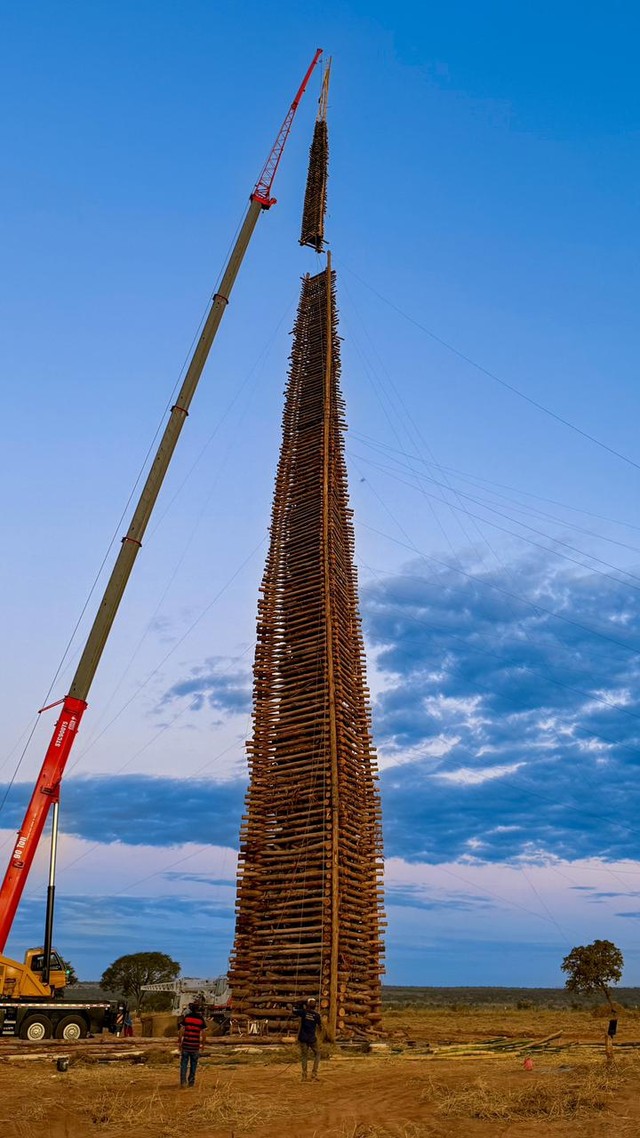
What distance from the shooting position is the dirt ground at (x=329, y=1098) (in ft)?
36.1

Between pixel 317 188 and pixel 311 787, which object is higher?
pixel 317 188

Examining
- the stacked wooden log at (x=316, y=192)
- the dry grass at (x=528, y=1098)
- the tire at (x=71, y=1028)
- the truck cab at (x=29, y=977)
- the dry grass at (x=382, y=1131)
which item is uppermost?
the stacked wooden log at (x=316, y=192)

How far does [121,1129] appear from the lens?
11.0 meters

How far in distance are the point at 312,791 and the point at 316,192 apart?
86.3ft

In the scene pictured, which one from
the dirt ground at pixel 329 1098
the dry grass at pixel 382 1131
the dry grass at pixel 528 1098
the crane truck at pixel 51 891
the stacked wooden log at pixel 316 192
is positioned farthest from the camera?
the stacked wooden log at pixel 316 192

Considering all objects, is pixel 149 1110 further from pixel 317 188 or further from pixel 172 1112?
pixel 317 188

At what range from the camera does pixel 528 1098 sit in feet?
41.7

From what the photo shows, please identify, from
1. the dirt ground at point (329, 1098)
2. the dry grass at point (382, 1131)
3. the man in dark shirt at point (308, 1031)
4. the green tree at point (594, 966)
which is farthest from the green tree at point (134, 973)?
the dry grass at point (382, 1131)

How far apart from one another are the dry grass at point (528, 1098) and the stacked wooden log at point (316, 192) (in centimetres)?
3091

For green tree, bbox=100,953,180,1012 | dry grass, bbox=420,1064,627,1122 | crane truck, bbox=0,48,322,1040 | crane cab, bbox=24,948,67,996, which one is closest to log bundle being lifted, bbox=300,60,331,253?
crane truck, bbox=0,48,322,1040

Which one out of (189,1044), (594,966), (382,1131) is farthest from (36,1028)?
(594,966)

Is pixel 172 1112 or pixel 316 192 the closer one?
pixel 172 1112

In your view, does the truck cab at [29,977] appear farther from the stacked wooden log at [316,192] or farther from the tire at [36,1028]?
the stacked wooden log at [316,192]

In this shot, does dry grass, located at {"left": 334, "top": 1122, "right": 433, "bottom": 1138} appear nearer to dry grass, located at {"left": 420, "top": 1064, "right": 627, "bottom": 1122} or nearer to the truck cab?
dry grass, located at {"left": 420, "top": 1064, "right": 627, "bottom": 1122}
